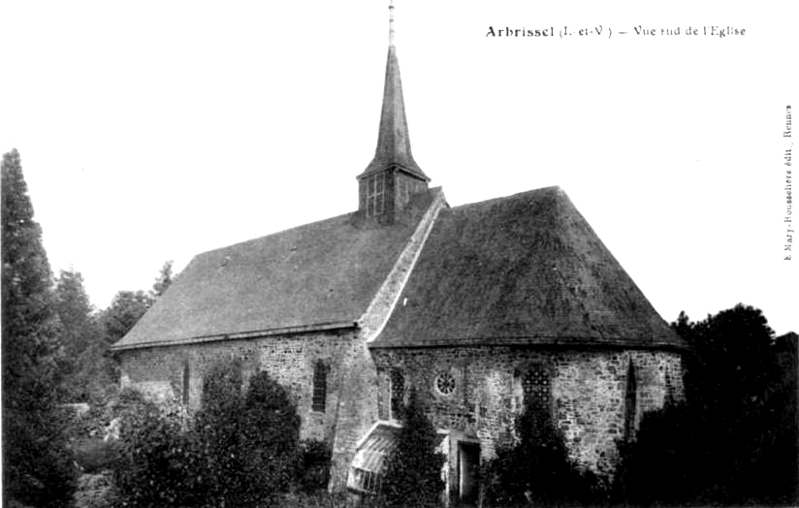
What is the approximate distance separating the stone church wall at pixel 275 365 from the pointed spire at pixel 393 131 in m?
7.97

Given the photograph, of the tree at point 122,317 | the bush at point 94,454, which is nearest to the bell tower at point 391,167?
the bush at point 94,454

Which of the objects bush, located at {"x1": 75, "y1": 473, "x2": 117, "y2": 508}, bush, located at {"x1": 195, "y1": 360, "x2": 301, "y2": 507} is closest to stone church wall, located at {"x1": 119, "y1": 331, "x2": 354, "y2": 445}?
bush, located at {"x1": 195, "y1": 360, "x2": 301, "y2": 507}

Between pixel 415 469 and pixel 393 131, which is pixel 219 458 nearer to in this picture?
pixel 415 469

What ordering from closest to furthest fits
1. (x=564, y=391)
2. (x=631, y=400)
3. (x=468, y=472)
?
(x=564, y=391), (x=631, y=400), (x=468, y=472)

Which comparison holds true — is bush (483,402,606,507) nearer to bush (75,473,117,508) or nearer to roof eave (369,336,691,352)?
roof eave (369,336,691,352)

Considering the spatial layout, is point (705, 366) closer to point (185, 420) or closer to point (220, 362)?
point (220, 362)

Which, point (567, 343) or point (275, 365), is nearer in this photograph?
point (567, 343)

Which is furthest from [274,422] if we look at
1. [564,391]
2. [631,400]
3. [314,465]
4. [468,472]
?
[631,400]

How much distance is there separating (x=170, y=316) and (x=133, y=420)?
19.3m

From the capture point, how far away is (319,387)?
65.1 feet

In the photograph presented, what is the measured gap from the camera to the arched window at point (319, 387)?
64.4 ft

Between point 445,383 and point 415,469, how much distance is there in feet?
8.84

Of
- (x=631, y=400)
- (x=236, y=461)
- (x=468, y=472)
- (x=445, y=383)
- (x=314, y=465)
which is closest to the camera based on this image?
(x=236, y=461)

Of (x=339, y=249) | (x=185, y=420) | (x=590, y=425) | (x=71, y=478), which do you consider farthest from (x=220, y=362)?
(x=590, y=425)
